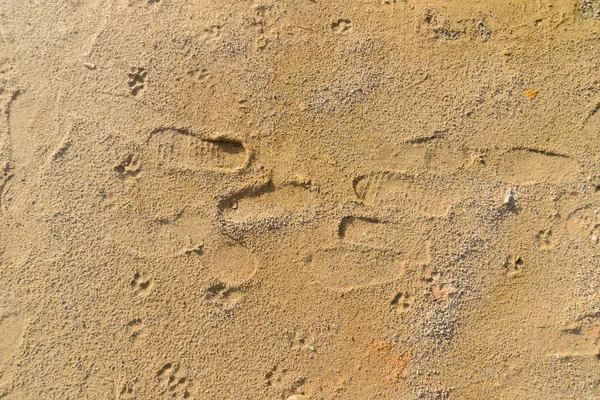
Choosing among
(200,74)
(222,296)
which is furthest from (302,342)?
(200,74)

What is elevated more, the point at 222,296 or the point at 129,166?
the point at 129,166

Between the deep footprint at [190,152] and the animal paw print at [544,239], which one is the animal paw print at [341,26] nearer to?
the deep footprint at [190,152]

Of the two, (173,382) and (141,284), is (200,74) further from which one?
(173,382)

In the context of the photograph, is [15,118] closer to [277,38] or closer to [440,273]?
[277,38]

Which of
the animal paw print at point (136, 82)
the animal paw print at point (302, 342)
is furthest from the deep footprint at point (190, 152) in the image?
the animal paw print at point (302, 342)

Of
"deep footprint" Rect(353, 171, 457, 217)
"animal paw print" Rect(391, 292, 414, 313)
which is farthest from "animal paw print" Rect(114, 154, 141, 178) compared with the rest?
"animal paw print" Rect(391, 292, 414, 313)

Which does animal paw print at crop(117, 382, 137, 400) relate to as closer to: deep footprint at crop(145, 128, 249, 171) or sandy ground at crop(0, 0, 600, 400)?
sandy ground at crop(0, 0, 600, 400)

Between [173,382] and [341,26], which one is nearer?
[173,382]
